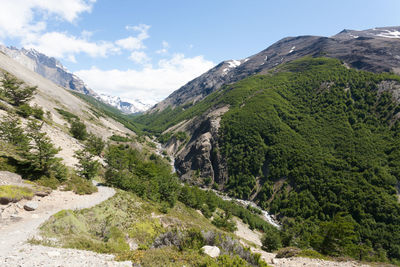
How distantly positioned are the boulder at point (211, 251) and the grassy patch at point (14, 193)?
14.8 m

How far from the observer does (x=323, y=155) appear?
3551 inches

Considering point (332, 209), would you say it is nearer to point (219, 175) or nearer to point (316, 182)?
point (316, 182)

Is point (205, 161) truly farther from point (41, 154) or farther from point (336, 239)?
point (41, 154)

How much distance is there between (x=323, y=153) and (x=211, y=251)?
102 meters

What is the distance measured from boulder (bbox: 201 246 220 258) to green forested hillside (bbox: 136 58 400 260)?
62.3 ft

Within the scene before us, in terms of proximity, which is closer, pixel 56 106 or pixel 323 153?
pixel 323 153

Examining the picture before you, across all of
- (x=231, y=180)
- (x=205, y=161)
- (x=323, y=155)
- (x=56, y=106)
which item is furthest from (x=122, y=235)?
(x=56, y=106)

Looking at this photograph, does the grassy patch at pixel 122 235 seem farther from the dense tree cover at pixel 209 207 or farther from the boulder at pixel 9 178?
the dense tree cover at pixel 209 207

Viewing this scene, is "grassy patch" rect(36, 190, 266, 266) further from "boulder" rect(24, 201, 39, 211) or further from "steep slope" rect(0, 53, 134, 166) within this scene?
"steep slope" rect(0, 53, 134, 166)

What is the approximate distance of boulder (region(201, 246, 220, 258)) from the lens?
1081 centimetres

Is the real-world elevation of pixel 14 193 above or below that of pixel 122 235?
above

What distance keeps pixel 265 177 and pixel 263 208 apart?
17230 millimetres

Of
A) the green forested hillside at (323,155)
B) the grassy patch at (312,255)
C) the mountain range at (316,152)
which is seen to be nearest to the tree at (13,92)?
the grassy patch at (312,255)

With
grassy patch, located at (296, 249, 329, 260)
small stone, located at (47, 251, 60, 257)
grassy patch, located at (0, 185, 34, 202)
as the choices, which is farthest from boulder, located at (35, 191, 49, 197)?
grassy patch, located at (296, 249, 329, 260)
